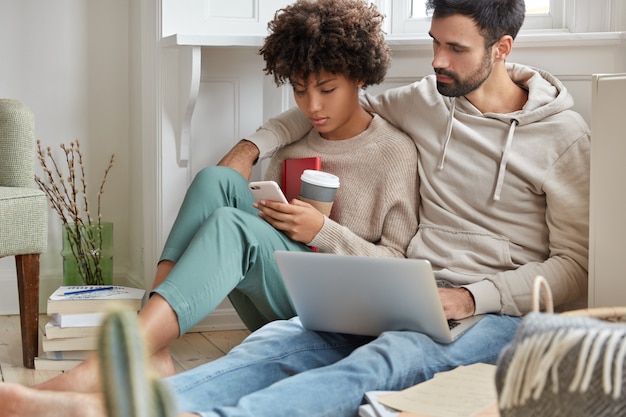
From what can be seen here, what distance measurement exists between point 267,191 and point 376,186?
0.29 metres

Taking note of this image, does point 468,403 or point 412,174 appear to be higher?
point 412,174

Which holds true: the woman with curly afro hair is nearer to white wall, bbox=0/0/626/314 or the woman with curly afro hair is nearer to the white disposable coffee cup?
the white disposable coffee cup

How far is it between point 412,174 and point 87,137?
4.60ft

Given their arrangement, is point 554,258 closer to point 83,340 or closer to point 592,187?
point 592,187

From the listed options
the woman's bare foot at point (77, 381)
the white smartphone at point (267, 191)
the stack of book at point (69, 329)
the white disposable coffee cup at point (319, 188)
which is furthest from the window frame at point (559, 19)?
the woman's bare foot at point (77, 381)

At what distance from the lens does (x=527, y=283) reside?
1852 millimetres

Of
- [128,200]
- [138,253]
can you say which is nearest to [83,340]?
[138,253]

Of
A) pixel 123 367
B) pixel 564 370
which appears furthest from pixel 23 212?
pixel 123 367

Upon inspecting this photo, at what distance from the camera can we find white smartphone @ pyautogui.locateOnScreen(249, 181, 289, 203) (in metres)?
1.99

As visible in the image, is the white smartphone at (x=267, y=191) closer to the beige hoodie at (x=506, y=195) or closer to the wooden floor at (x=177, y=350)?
the beige hoodie at (x=506, y=195)

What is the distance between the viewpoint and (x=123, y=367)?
1.52ft

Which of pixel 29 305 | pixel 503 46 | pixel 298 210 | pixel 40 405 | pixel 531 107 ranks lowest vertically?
pixel 29 305

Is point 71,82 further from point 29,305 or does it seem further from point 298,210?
point 298,210

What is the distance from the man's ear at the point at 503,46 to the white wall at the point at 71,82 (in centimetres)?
152
